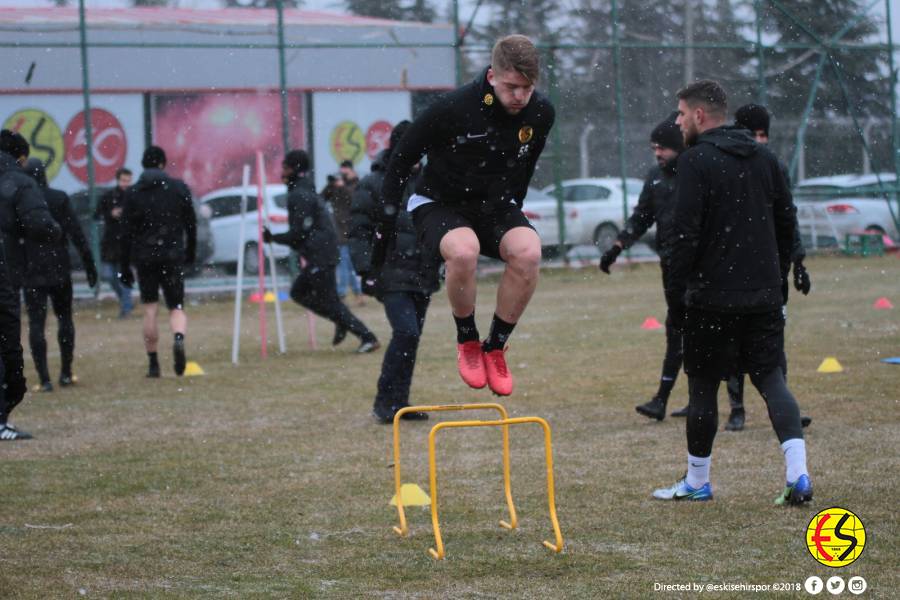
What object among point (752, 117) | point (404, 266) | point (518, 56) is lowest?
point (404, 266)

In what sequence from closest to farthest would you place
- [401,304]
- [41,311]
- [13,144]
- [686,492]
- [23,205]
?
[686,492]
[401,304]
[13,144]
[23,205]
[41,311]

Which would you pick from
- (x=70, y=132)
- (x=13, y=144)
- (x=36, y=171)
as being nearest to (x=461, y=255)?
(x=13, y=144)

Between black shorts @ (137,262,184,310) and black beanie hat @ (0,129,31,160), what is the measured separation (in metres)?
2.37

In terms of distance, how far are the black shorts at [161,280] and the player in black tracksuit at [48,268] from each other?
3.16ft

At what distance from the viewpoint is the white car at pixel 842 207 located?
25844mm

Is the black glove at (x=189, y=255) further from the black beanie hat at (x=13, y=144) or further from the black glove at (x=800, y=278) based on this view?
the black glove at (x=800, y=278)

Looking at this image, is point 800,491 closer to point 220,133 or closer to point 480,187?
point 480,187

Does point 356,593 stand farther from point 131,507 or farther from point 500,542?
point 131,507

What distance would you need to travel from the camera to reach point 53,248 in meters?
12.1

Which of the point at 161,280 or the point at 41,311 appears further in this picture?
the point at 161,280

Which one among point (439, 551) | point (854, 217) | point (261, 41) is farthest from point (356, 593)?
point (854, 217)

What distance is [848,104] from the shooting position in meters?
23.8

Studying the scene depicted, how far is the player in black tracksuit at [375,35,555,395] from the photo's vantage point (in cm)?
644

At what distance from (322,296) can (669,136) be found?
6.74 meters
